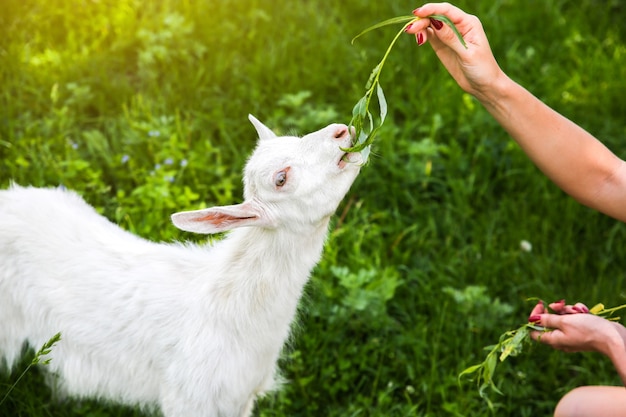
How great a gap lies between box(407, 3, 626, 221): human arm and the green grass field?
1.03 metres

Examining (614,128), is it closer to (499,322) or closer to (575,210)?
(575,210)

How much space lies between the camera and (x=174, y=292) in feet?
10.6

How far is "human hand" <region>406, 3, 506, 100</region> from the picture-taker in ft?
9.39

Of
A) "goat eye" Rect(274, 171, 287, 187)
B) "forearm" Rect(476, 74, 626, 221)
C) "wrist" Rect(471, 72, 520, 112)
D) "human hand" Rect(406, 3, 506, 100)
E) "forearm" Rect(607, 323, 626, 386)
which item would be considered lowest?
"forearm" Rect(607, 323, 626, 386)

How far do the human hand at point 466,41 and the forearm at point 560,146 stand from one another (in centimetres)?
8

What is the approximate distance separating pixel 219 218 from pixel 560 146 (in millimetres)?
1304

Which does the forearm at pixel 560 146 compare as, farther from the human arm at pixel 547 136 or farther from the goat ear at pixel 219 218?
the goat ear at pixel 219 218

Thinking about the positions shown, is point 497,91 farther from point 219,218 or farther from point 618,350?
point 219,218

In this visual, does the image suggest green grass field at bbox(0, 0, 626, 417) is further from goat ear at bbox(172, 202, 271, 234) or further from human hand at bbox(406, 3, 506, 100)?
human hand at bbox(406, 3, 506, 100)

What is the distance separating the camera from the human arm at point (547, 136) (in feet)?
9.90

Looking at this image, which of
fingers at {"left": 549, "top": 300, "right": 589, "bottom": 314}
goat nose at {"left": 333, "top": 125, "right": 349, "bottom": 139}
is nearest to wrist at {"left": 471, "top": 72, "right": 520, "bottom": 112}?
goat nose at {"left": 333, "top": 125, "right": 349, "bottom": 139}

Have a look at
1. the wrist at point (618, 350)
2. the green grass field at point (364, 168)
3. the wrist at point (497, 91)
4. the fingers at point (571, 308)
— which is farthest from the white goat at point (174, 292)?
the wrist at point (618, 350)

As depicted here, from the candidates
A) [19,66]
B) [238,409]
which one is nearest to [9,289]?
[238,409]

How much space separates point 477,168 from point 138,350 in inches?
94.0
